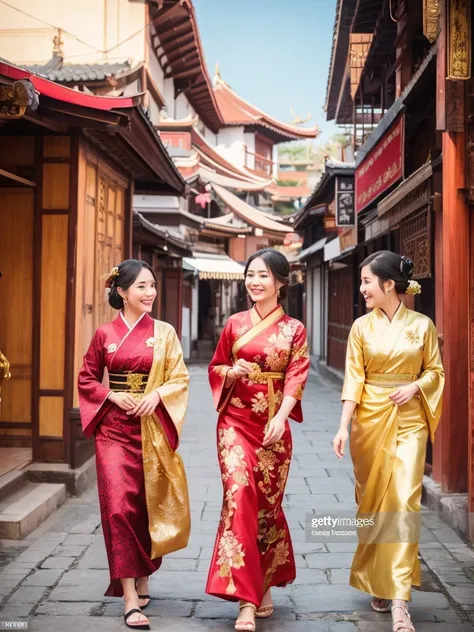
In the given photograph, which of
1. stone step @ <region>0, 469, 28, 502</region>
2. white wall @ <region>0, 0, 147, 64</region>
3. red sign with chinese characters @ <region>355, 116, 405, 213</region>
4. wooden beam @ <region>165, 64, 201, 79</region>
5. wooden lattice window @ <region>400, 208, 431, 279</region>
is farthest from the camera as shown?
wooden beam @ <region>165, 64, 201, 79</region>

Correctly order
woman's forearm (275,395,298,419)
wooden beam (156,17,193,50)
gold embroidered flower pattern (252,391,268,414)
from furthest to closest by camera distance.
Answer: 1. wooden beam (156,17,193,50)
2. gold embroidered flower pattern (252,391,268,414)
3. woman's forearm (275,395,298,419)

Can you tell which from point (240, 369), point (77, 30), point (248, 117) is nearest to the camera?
point (240, 369)

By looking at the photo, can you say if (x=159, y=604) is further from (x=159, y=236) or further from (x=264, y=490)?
(x=159, y=236)

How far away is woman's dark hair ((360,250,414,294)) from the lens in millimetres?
4148

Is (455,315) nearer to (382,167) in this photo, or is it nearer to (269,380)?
(269,380)

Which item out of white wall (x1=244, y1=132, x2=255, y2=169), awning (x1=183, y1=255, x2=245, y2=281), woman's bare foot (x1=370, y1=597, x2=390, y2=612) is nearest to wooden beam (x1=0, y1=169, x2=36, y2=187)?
woman's bare foot (x1=370, y1=597, x2=390, y2=612)

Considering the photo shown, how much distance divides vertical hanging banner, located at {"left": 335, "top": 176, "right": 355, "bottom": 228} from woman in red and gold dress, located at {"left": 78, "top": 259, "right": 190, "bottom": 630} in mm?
9865

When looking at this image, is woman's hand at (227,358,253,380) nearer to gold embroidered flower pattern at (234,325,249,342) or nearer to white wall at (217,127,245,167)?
gold embroidered flower pattern at (234,325,249,342)

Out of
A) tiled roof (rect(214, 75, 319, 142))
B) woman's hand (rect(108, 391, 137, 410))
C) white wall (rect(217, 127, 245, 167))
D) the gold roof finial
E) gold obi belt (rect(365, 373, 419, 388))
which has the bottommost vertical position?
woman's hand (rect(108, 391, 137, 410))

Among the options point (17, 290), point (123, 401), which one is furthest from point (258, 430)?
point (17, 290)

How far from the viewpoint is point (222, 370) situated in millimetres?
4098

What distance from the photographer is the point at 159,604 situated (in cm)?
420

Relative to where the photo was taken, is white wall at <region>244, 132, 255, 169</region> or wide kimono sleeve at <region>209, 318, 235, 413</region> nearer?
wide kimono sleeve at <region>209, 318, 235, 413</region>

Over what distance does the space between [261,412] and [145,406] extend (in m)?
0.63
